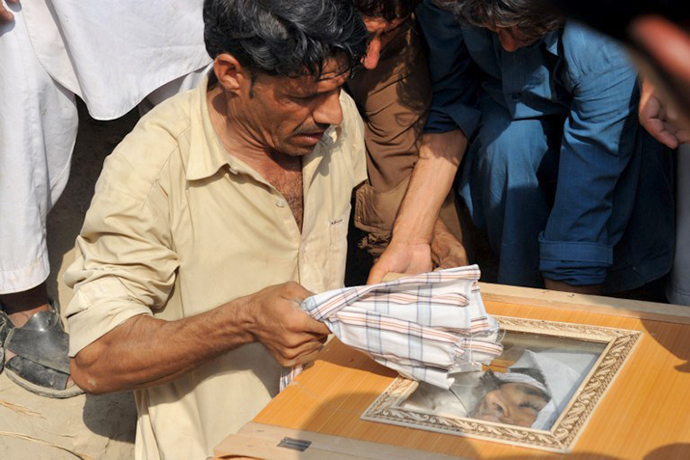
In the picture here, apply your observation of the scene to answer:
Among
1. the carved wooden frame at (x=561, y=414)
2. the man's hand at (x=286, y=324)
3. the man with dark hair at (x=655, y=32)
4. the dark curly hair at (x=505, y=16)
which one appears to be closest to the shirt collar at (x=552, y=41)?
the dark curly hair at (x=505, y=16)

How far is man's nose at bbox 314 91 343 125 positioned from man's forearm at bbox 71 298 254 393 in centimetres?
45

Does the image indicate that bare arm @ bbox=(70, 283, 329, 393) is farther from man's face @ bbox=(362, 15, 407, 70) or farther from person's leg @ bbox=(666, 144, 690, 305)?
person's leg @ bbox=(666, 144, 690, 305)

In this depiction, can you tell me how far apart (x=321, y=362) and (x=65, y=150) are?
57.0 inches

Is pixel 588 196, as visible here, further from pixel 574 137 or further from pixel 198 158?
pixel 198 158

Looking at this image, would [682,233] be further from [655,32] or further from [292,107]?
[655,32]

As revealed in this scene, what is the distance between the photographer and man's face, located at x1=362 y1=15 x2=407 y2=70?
222 centimetres

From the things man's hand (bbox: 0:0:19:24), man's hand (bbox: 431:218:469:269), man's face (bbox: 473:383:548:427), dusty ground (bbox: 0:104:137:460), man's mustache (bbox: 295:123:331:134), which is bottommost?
dusty ground (bbox: 0:104:137:460)

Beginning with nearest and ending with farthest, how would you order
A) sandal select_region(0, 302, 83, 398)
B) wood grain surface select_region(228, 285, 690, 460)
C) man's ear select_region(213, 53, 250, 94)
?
1. wood grain surface select_region(228, 285, 690, 460)
2. man's ear select_region(213, 53, 250, 94)
3. sandal select_region(0, 302, 83, 398)

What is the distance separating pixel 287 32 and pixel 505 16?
51 cm

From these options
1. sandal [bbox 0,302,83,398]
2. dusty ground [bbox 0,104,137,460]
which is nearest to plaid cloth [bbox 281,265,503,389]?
→ dusty ground [bbox 0,104,137,460]

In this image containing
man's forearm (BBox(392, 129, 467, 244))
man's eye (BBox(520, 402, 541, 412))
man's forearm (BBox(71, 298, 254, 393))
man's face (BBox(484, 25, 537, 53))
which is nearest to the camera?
man's eye (BBox(520, 402, 541, 412))

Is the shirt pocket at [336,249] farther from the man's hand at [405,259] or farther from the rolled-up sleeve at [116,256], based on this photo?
the rolled-up sleeve at [116,256]

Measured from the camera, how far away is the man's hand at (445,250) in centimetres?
246

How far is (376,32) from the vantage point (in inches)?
88.7
